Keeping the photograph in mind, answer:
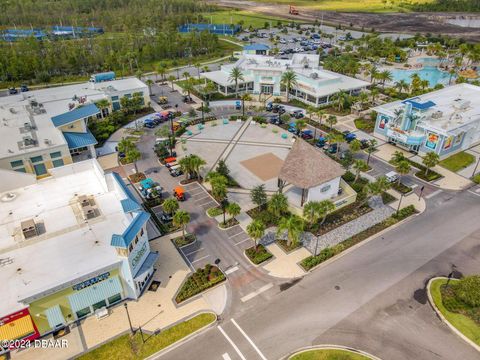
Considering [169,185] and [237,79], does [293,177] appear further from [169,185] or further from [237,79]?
[237,79]

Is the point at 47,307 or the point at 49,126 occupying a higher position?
the point at 49,126

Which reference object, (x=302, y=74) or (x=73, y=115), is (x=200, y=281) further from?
(x=302, y=74)

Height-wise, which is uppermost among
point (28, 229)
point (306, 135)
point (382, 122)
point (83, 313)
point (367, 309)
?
point (382, 122)

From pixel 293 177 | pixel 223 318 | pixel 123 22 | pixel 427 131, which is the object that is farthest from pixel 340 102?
pixel 123 22

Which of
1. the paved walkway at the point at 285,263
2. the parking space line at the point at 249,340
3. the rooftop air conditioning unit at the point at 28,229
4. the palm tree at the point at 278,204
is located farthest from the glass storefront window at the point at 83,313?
the palm tree at the point at 278,204

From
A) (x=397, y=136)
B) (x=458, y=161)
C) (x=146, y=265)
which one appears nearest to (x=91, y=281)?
(x=146, y=265)

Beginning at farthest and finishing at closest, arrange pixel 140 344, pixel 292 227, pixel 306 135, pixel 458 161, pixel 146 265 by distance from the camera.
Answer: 1. pixel 306 135
2. pixel 458 161
3. pixel 292 227
4. pixel 146 265
5. pixel 140 344
